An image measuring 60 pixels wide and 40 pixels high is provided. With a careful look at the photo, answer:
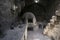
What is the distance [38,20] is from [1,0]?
10988mm

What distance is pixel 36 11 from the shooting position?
52.9 ft

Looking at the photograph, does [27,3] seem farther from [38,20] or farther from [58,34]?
[58,34]

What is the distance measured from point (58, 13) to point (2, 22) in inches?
115

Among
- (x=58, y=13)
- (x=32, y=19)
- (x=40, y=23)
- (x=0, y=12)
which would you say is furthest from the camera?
(x=40, y=23)

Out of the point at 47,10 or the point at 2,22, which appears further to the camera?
the point at 47,10

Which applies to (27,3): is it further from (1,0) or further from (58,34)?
(1,0)

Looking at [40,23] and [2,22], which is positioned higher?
[2,22]

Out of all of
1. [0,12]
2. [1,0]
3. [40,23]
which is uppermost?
[1,0]

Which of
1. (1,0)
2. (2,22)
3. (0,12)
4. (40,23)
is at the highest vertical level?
(1,0)

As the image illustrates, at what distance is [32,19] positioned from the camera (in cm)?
1420

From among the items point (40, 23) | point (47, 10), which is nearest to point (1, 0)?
point (40, 23)

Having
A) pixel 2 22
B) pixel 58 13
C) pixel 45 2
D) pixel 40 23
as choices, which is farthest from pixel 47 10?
pixel 2 22

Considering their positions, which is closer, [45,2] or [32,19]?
[32,19]

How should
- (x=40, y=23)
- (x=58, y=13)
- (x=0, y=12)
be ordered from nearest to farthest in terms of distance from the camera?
(x=0, y=12), (x=58, y=13), (x=40, y=23)
